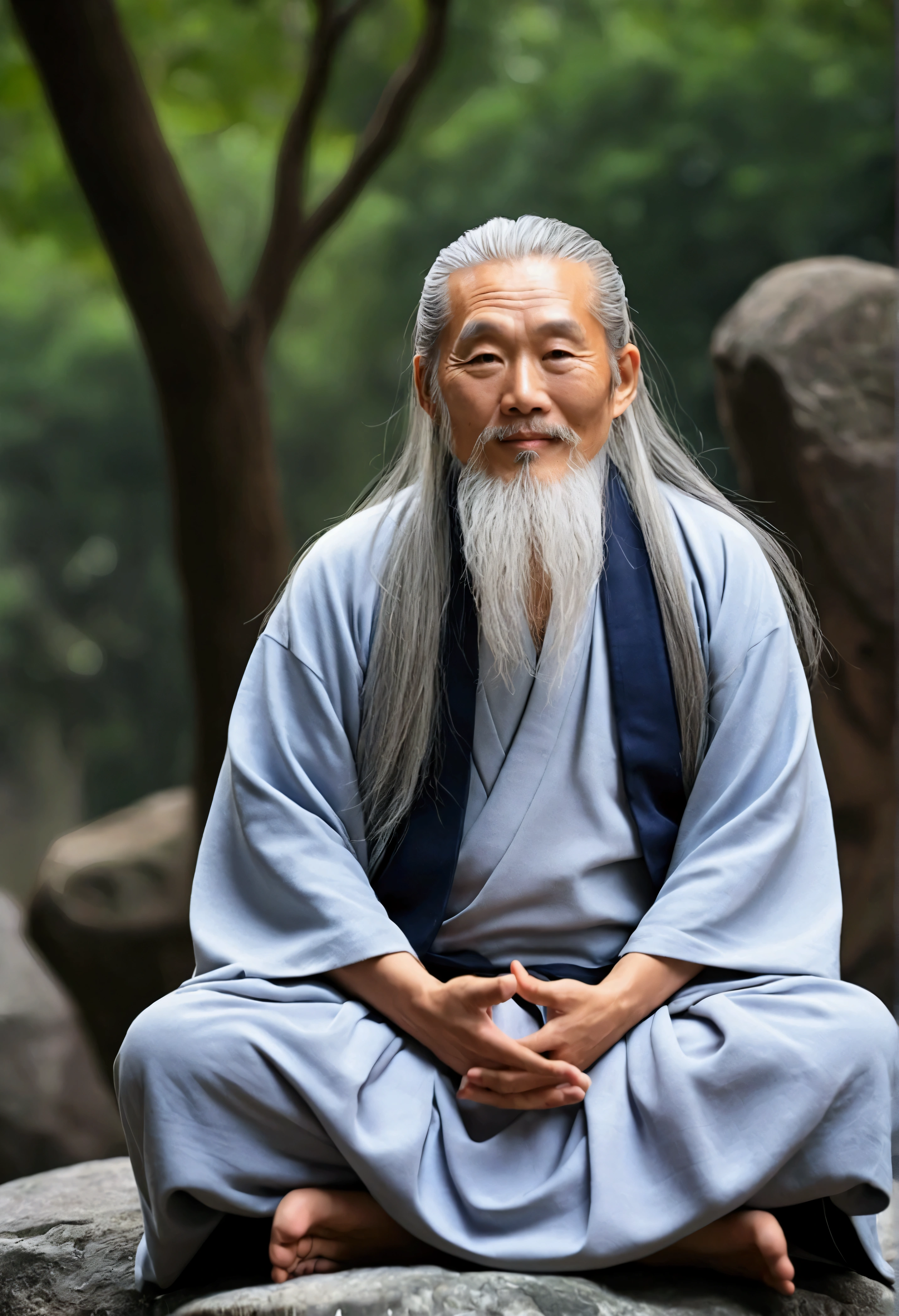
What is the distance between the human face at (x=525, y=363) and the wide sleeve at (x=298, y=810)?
34 centimetres

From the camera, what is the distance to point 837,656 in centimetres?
475

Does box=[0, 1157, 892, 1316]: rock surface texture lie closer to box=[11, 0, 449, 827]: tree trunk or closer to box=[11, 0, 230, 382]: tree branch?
box=[11, 0, 449, 827]: tree trunk

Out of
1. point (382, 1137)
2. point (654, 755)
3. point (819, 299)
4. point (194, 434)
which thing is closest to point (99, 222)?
point (194, 434)

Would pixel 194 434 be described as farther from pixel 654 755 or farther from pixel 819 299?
pixel 654 755

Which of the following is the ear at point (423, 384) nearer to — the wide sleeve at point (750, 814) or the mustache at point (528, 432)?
the mustache at point (528, 432)

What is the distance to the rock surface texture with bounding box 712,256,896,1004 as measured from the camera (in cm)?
464

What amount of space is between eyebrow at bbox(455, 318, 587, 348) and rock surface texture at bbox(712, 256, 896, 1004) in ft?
7.92

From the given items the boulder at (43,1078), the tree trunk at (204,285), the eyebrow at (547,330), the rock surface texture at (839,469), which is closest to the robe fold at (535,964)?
the eyebrow at (547,330)

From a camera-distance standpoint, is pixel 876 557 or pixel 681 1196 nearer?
pixel 681 1196

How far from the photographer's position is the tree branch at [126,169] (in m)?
4.65

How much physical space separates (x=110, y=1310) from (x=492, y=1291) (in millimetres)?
695

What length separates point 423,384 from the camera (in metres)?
2.48

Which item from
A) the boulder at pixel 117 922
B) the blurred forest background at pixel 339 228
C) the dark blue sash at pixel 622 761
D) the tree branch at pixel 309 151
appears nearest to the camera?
the dark blue sash at pixel 622 761

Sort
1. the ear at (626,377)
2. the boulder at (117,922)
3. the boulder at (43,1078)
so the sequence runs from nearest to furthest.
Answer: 1. the ear at (626,377)
2. the boulder at (43,1078)
3. the boulder at (117,922)
